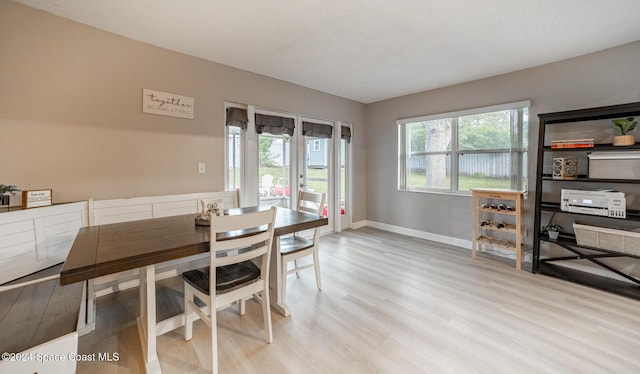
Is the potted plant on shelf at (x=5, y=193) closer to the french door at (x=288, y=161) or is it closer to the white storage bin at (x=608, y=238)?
the french door at (x=288, y=161)

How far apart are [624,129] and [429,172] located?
2.15 metres

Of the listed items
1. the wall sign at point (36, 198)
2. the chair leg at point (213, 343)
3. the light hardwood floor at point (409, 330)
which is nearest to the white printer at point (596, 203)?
the light hardwood floor at point (409, 330)

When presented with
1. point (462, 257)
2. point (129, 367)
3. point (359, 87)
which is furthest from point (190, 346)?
point (359, 87)

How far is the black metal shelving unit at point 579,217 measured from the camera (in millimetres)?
2471

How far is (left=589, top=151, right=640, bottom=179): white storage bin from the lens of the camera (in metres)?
2.42

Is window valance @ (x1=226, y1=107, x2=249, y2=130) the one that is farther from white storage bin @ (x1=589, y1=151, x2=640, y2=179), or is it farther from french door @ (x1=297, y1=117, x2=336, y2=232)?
white storage bin @ (x1=589, y1=151, x2=640, y2=179)

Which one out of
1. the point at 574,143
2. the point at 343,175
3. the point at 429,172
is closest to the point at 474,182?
the point at 429,172

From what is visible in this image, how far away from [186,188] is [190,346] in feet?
5.69

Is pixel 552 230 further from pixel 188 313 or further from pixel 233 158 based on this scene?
pixel 233 158

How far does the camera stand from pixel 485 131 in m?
3.69

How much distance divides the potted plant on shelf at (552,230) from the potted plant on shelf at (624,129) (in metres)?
0.99

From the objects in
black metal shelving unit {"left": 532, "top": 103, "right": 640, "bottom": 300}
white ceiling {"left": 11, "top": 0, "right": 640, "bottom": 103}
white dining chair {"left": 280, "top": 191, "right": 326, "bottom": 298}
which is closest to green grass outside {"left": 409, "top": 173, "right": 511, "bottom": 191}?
black metal shelving unit {"left": 532, "top": 103, "right": 640, "bottom": 300}

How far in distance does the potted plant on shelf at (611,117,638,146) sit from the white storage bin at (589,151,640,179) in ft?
0.38

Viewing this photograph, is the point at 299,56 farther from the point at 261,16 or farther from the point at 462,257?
the point at 462,257
